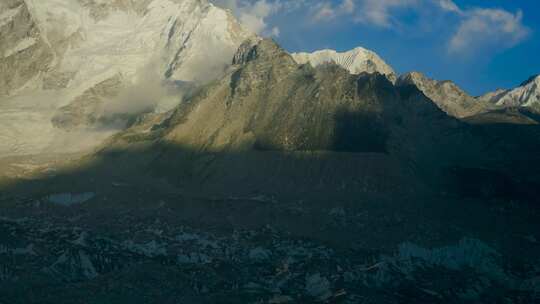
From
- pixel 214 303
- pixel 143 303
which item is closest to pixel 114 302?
pixel 143 303

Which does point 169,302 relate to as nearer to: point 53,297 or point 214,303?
point 214,303

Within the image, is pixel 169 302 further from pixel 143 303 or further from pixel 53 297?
pixel 53 297

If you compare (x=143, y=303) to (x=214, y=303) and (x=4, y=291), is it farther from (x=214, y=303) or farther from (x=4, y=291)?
(x=4, y=291)

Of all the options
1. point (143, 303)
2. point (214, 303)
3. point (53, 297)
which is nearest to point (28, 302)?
point (53, 297)

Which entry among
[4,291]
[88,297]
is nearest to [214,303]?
[88,297]

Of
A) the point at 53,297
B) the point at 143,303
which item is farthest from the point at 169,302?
the point at 53,297

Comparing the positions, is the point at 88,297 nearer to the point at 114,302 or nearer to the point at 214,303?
the point at 114,302
